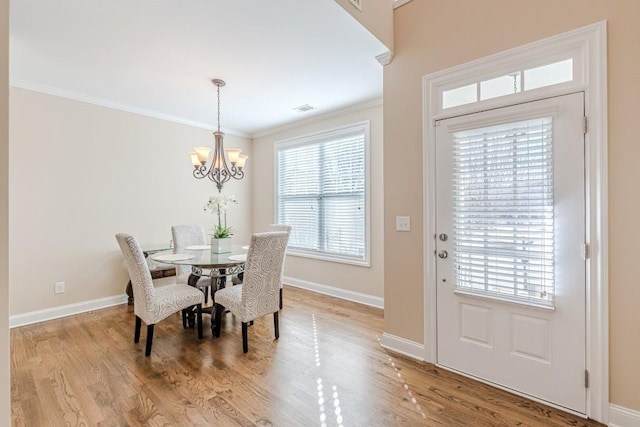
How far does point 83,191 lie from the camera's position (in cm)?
357

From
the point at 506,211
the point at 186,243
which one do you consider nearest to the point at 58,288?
the point at 186,243

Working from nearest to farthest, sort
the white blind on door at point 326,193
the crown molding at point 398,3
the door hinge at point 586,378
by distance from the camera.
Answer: the door hinge at point 586,378, the crown molding at point 398,3, the white blind on door at point 326,193

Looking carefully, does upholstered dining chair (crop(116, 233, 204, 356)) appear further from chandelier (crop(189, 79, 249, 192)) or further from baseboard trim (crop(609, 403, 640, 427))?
baseboard trim (crop(609, 403, 640, 427))

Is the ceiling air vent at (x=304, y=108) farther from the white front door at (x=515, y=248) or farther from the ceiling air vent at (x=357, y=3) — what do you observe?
the white front door at (x=515, y=248)

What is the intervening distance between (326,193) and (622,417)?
3530 mm

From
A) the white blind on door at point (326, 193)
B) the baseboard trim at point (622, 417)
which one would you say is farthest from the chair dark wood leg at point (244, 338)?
the baseboard trim at point (622, 417)

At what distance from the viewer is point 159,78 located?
3072 mm

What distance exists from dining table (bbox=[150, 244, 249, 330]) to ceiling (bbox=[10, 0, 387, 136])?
6.06ft

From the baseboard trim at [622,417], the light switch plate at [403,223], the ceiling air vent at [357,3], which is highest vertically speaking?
the ceiling air vent at [357,3]

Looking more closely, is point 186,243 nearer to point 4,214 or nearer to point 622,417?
point 4,214

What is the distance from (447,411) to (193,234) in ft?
11.0

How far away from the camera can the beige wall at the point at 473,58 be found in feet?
5.44

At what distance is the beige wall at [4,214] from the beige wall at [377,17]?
1832mm

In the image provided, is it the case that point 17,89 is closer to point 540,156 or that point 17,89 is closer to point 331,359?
point 331,359
